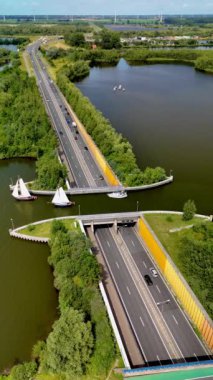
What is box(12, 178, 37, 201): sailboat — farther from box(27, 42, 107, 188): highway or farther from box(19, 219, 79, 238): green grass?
box(27, 42, 107, 188): highway

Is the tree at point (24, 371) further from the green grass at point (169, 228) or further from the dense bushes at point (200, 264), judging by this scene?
the green grass at point (169, 228)

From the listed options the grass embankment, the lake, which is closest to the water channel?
the lake

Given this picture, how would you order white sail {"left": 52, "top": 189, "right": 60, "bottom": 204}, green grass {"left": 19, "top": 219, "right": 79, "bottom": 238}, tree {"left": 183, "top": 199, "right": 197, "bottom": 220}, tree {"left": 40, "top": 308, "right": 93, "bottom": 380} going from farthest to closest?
white sail {"left": 52, "top": 189, "right": 60, "bottom": 204} → tree {"left": 183, "top": 199, "right": 197, "bottom": 220} → green grass {"left": 19, "top": 219, "right": 79, "bottom": 238} → tree {"left": 40, "top": 308, "right": 93, "bottom": 380}

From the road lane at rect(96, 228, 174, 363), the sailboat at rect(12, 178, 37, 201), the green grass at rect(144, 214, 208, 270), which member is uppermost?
the sailboat at rect(12, 178, 37, 201)

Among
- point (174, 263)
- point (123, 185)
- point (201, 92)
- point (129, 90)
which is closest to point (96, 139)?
point (123, 185)

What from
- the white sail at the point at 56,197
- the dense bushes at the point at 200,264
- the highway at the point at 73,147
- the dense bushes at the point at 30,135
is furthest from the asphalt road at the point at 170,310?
the dense bushes at the point at 30,135

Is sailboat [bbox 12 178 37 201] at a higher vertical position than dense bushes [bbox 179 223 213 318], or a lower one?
higher
